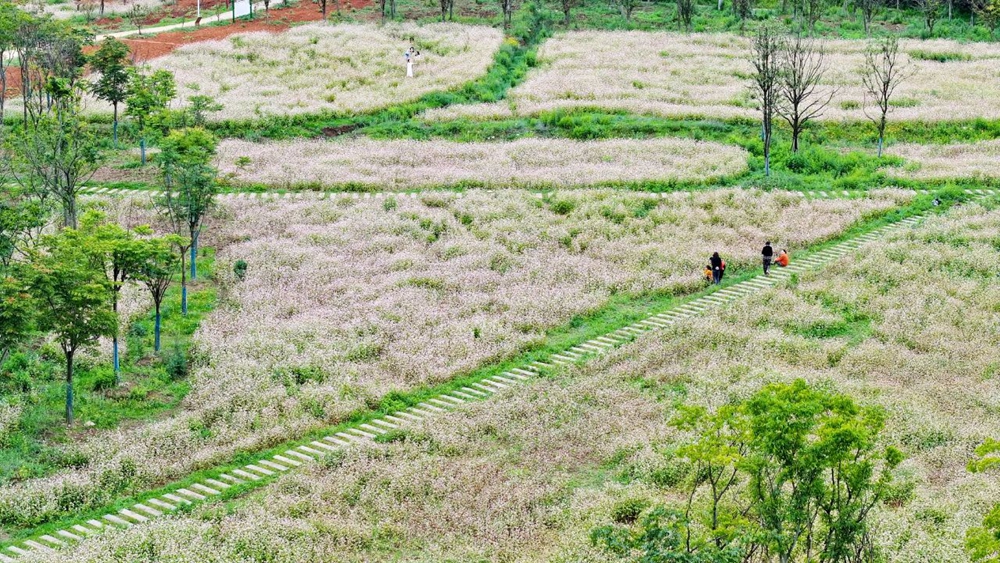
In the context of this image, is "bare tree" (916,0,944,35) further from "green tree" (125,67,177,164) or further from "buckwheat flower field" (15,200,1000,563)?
"green tree" (125,67,177,164)

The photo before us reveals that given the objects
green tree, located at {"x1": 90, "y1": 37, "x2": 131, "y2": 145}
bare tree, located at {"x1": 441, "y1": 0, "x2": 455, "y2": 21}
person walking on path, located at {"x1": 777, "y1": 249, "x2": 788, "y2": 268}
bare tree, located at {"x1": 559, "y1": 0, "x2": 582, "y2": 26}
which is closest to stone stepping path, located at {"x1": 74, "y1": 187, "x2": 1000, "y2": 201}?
green tree, located at {"x1": 90, "y1": 37, "x2": 131, "y2": 145}

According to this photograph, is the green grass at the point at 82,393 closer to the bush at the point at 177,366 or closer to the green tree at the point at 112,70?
the bush at the point at 177,366

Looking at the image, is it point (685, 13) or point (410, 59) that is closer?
point (410, 59)

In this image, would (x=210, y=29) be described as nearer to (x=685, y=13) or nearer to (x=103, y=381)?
(x=685, y=13)

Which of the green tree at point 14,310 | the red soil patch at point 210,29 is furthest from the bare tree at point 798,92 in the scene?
the red soil patch at point 210,29

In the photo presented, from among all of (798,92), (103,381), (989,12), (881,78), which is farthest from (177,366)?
(989,12)

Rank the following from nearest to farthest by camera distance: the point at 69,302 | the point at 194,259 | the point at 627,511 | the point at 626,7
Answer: the point at 627,511 → the point at 69,302 → the point at 194,259 → the point at 626,7
